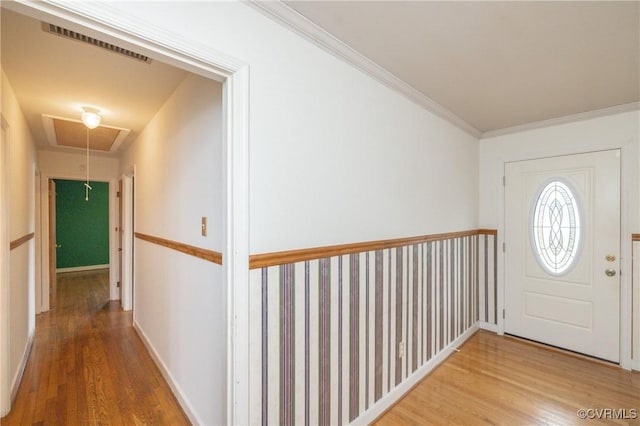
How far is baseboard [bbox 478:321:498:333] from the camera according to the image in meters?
3.48

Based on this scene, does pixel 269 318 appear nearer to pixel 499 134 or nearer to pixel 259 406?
pixel 259 406

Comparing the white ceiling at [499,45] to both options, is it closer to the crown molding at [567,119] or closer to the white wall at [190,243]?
the crown molding at [567,119]

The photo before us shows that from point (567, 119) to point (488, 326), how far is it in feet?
7.96

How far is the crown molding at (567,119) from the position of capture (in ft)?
8.92

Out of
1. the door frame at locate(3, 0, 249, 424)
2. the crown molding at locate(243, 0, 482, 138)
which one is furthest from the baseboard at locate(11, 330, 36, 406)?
the crown molding at locate(243, 0, 482, 138)

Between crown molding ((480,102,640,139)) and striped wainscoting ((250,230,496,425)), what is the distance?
1.58 m

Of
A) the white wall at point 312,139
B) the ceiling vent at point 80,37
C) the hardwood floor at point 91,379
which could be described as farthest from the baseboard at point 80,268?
the white wall at point 312,139

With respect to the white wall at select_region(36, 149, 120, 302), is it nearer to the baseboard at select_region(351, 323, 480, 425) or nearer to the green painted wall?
the green painted wall

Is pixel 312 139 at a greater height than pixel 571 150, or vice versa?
pixel 571 150

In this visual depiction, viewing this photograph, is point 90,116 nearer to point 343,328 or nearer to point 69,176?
point 69,176

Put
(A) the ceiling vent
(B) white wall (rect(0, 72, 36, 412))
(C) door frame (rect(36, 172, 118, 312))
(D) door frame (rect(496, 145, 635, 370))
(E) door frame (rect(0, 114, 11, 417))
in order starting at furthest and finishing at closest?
(C) door frame (rect(36, 172, 118, 312)) → (D) door frame (rect(496, 145, 635, 370)) → (B) white wall (rect(0, 72, 36, 412)) → (E) door frame (rect(0, 114, 11, 417)) → (A) the ceiling vent

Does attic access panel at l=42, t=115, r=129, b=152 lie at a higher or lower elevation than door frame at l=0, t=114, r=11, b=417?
higher

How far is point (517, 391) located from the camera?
2.35m

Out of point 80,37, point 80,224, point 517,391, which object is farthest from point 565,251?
point 80,224
